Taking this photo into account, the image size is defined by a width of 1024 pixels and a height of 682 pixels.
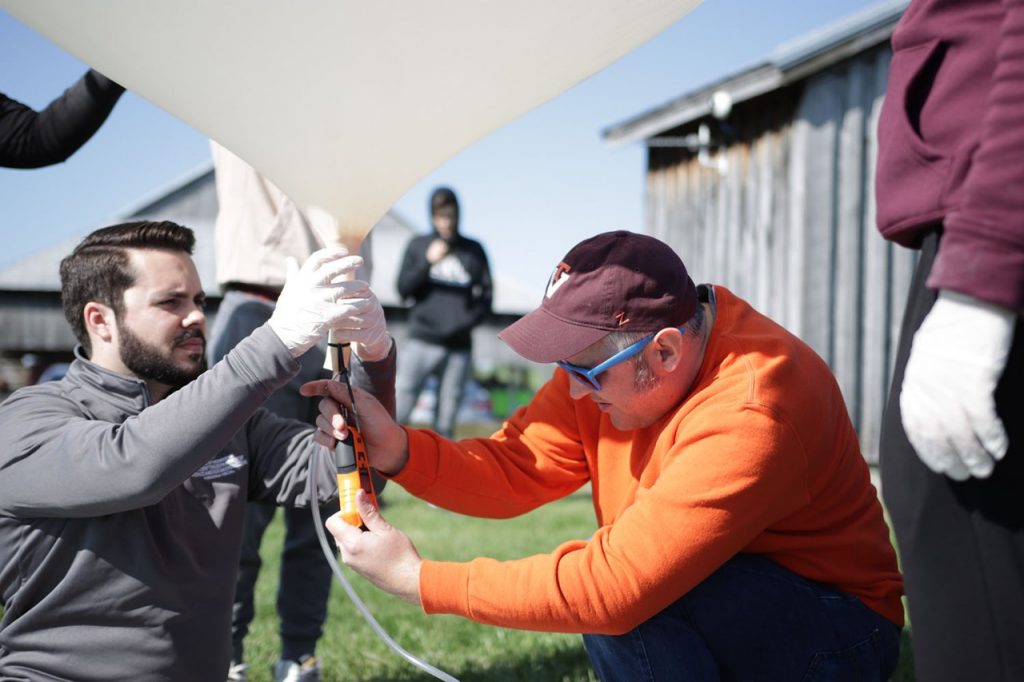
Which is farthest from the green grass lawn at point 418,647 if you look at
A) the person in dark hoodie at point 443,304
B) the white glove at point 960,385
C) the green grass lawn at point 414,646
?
the person in dark hoodie at point 443,304

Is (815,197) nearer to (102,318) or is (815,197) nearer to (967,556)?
(102,318)

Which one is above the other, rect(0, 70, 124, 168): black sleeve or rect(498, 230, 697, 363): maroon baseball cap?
rect(0, 70, 124, 168): black sleeve

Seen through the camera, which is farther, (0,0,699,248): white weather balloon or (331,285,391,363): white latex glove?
(331,285,391,363): white latex glove

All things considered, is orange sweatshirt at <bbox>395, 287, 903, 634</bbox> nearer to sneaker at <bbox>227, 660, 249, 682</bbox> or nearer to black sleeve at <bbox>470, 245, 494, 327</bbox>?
sneaker at <bbox>227, 660, 249, 682</bbox>

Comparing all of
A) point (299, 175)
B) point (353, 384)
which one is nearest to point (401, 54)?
point (299, 175)

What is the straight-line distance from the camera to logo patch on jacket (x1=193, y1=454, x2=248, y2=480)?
208cm

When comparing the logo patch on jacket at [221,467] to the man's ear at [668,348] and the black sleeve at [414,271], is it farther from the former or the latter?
the black sleeve at [414,271]

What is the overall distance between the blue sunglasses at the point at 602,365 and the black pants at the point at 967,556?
0.57 m

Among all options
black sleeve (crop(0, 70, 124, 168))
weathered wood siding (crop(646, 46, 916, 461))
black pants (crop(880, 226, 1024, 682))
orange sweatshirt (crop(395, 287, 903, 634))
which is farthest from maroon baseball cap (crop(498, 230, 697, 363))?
weathered wood siding (crop(646, 46, 916, 461))

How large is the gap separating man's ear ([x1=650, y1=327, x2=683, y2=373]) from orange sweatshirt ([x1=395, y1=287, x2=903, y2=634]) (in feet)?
0.24

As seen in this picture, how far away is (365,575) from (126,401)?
675mm

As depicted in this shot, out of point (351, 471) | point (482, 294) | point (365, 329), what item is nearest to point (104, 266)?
point (365, 329)

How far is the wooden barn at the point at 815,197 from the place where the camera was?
23.3 ft

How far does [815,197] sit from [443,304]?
3262 mm
